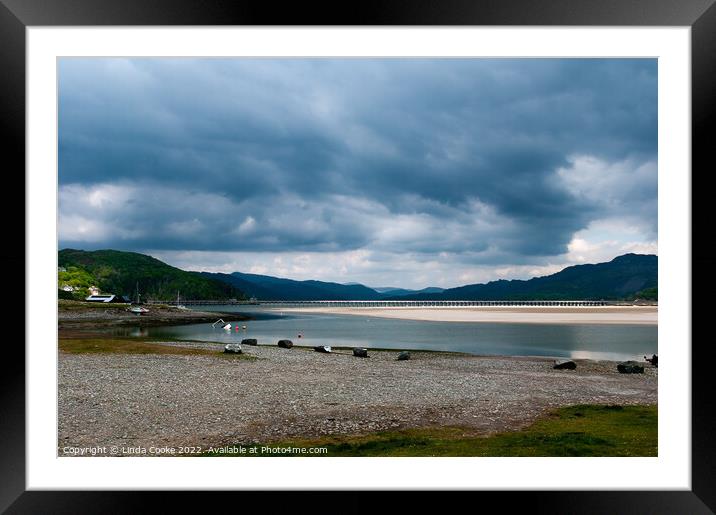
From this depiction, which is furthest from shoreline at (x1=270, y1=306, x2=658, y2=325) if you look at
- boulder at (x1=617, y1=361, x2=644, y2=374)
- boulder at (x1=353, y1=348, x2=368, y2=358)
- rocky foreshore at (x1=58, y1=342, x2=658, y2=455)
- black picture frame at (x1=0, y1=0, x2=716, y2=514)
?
black picture frame at (x1=0, y1=0, x2=716, y2=514)

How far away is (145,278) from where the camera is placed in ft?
256

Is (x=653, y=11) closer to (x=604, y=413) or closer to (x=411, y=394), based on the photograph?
(x=604, y=413)

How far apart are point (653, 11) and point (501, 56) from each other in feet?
3.21

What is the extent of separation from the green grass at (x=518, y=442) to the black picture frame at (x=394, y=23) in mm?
1698

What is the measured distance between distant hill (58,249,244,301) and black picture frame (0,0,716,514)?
75.0 meters

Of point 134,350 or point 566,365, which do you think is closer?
point 566,365

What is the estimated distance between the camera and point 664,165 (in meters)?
3.21

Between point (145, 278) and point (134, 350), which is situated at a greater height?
point (145, 278)

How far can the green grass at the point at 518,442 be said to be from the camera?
459 centimetres

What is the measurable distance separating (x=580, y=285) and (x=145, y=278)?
78839 millimetres

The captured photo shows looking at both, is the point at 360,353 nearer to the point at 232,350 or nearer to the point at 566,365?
the point at 232,350

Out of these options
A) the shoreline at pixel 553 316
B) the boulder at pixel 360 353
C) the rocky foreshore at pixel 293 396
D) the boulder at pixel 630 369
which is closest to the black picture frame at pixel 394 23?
the rocky foreshore at pixel 293 396

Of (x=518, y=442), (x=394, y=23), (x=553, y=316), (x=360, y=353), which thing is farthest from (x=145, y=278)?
(x=394, y=23)

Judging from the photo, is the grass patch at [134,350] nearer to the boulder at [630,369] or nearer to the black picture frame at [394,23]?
the black picture frame at [394,23]
